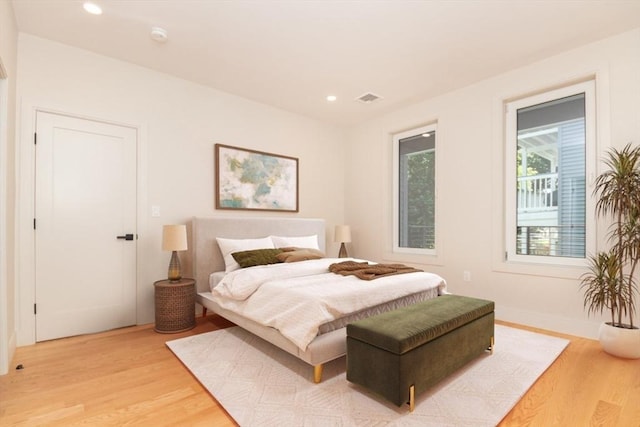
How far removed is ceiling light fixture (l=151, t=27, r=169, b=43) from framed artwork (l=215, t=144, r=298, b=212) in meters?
1.36

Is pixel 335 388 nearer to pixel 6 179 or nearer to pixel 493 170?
pixel 6 179

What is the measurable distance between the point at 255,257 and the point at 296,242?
89 centimetres

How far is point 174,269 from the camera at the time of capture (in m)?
3.44

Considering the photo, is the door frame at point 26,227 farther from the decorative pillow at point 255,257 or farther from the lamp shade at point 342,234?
the lamp shade at point 342,234

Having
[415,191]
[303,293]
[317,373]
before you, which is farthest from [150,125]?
[415,191]

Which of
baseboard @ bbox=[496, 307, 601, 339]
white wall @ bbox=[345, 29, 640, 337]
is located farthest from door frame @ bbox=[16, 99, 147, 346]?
baseboard @ bbox=[496, 307, 601, 339]

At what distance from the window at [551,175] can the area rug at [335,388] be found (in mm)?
1073

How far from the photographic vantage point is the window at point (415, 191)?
15.2 ft

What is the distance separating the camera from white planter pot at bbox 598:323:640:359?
2619mm

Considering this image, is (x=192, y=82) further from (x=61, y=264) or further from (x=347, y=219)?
(x=347, y=219)

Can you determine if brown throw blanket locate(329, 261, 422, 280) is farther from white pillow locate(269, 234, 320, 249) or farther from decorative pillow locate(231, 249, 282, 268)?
white pillow locate(269, 234, 320, 249)

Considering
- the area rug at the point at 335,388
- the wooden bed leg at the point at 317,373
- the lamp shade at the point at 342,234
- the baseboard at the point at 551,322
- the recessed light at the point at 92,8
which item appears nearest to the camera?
the area rug at the point at 335,388

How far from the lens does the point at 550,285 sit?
339 centimetres

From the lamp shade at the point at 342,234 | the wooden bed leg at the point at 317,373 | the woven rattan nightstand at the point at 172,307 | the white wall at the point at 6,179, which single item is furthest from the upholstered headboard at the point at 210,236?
the wooden bed leg at the point at 317,373
